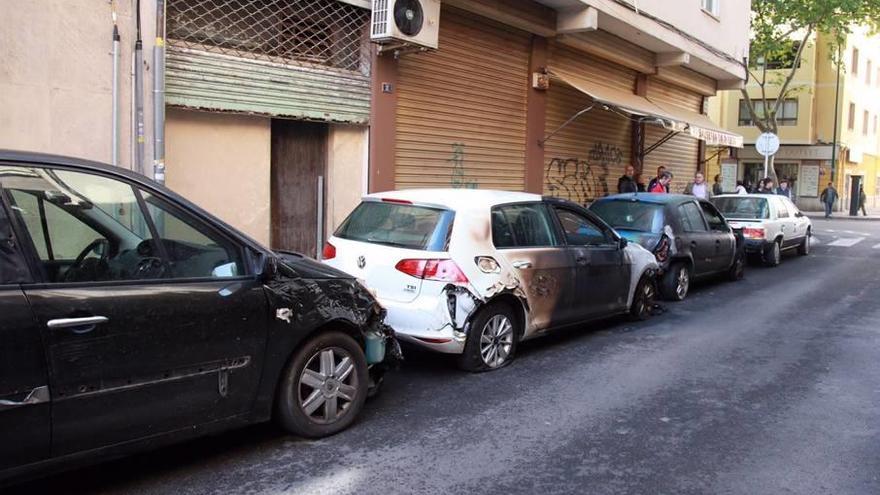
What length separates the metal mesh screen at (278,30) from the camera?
8.71 m

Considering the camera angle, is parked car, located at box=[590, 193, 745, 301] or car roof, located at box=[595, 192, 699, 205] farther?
car roof, located at box=[595, 192, 699, 205]

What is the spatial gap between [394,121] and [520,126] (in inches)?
145

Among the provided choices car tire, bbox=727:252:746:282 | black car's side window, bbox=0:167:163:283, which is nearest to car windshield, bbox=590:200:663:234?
car tire, bbox=727:252:746:282

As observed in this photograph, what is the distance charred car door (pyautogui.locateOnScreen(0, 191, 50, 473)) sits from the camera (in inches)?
125

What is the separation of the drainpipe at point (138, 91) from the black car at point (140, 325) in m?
4.05

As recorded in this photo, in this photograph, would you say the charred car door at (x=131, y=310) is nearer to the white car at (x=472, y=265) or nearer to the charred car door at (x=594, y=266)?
the white car at (x=472, y=265)

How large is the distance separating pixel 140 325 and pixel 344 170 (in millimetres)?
7054

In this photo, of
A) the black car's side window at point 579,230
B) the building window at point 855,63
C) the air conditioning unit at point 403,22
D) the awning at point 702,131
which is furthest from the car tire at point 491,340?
the building window at point 855,63

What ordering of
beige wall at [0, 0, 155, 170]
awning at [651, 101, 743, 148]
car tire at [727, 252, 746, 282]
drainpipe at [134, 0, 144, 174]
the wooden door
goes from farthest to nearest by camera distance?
awning at [651, 101, 743, 148] < car tire at [727, 252, 746, 282] < the wooden door < drainpipe at [134, 0, 144, 174] < beige wall at [0, 0, 155, 170]

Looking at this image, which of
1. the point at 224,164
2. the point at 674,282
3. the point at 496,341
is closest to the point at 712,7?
the point at 674,282

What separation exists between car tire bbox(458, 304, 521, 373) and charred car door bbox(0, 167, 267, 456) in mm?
2317

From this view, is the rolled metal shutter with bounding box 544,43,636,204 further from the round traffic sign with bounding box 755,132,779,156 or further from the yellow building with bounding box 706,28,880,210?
the yellow building with bounding box 706,28,880,210

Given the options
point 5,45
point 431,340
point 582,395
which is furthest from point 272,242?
point 582,395

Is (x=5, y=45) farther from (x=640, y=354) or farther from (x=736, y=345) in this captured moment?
(x=736, y=345)
